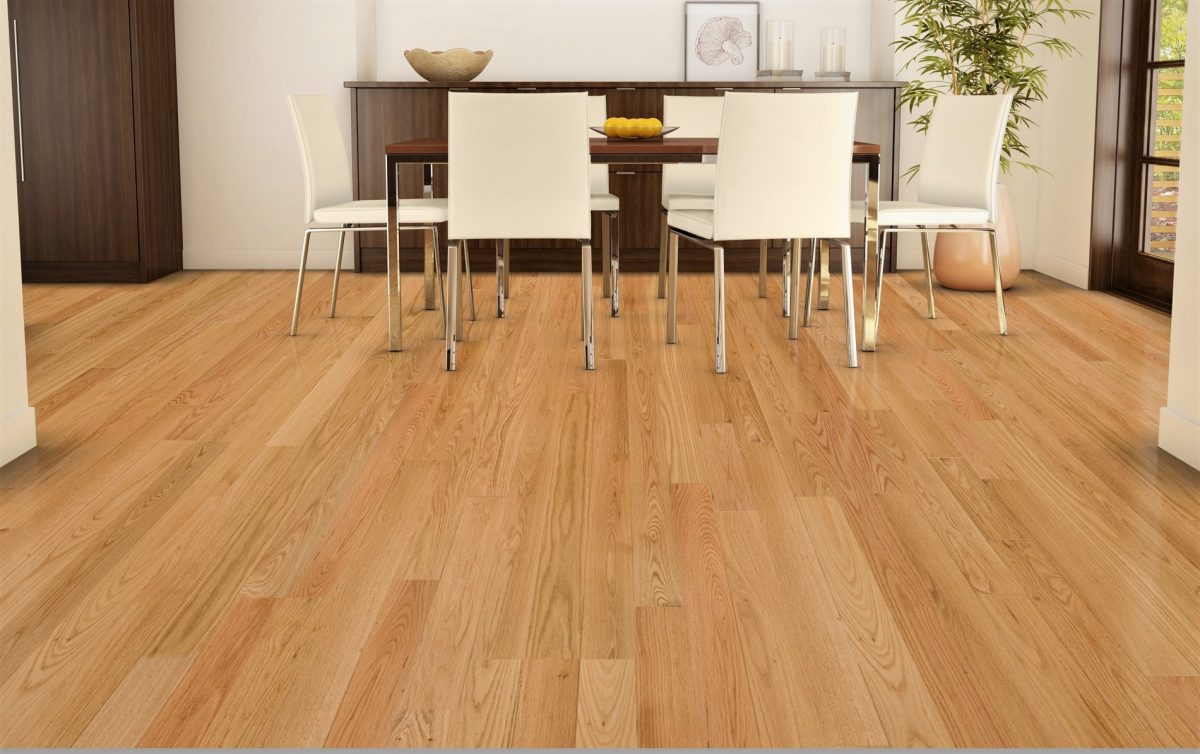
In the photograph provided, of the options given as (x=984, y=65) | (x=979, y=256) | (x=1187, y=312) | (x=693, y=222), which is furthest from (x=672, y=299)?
(x=984, y=65)

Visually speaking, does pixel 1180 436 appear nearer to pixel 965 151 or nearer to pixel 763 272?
pixel 965 151

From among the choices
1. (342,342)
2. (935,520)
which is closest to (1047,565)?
(935,520)

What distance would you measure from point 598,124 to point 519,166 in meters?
1.62

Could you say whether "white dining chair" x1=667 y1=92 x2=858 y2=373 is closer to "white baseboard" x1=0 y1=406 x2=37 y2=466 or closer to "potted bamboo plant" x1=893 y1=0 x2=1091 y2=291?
"potted bamboo plant" x1=893 y1=0 x2=1091 y2=291

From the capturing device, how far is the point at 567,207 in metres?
3.84

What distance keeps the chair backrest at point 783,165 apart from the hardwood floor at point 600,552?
436 millimetres

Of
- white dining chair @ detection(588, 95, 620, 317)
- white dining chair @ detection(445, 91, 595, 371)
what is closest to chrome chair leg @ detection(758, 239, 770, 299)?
white dining chair @ detection(588, 95, 620, 317)

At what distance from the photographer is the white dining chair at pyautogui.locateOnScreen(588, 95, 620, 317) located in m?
4.61

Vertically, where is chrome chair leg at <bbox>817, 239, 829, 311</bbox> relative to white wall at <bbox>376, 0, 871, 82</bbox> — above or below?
below

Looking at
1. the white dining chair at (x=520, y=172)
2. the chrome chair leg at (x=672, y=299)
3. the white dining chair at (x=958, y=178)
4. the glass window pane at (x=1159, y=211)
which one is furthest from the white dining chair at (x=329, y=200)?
the glass window pane at (x=1159, y=211)

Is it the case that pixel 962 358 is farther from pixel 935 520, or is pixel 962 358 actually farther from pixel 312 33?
pixel 312 33

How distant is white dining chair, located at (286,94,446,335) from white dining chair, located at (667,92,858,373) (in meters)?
1.00

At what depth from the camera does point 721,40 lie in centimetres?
641

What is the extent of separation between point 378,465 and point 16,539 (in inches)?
30.4
